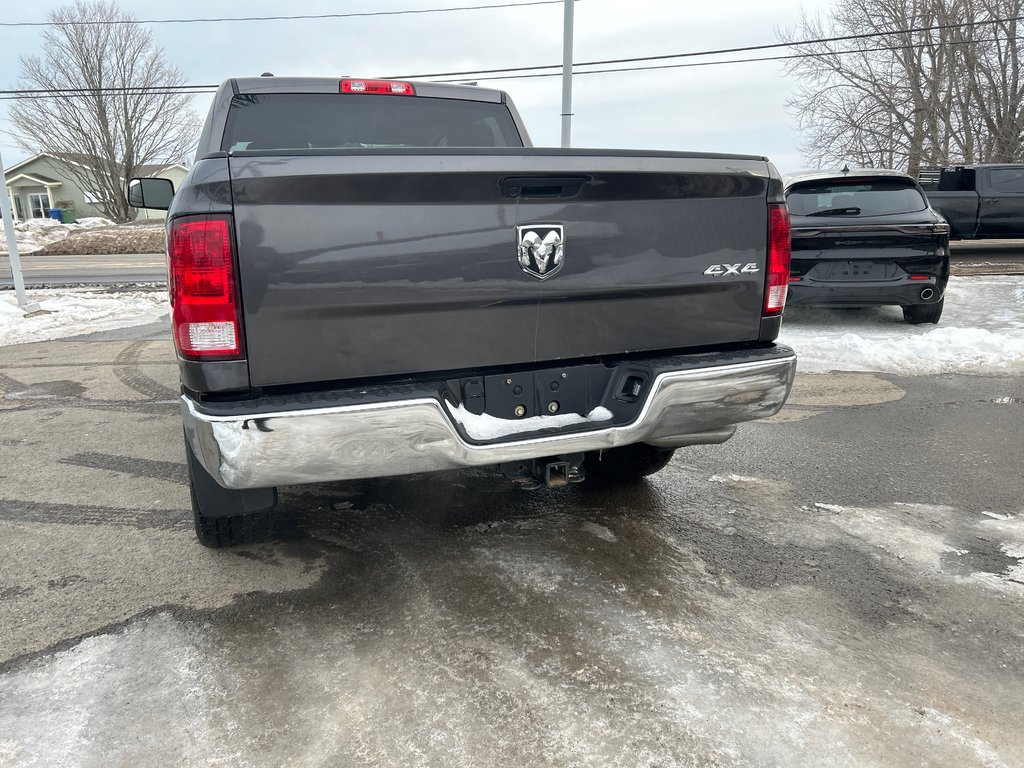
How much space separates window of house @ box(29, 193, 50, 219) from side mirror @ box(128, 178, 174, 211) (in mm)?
59986

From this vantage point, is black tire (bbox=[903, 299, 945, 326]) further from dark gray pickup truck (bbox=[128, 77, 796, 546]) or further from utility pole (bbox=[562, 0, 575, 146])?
utility pole (bbox=[562, 0, 575, 146])

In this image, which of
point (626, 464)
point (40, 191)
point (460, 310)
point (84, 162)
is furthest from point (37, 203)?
point (460, 310)

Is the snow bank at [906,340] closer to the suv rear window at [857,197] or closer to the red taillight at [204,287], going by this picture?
the suv rear window at [857,197]

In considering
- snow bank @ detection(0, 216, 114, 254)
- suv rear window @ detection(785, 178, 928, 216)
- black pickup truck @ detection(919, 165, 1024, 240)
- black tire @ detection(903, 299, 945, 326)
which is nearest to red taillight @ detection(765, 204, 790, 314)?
suv rear window @ detection(785, 178, 928, 216)

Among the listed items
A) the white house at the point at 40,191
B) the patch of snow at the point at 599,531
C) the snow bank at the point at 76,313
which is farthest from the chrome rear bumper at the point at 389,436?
the white house at the point at 40,191

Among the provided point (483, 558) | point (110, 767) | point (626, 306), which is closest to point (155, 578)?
point (110, 767)

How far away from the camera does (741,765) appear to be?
6.65 feet

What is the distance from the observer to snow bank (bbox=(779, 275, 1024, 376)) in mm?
6758

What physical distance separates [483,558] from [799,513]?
5.26 feet

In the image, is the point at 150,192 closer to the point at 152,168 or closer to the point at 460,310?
the point at 460,310

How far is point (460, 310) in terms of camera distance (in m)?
2.63

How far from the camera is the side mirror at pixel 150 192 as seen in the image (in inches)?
168

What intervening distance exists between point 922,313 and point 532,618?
714 centimetres

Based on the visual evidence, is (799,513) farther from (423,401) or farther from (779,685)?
(423,401)
